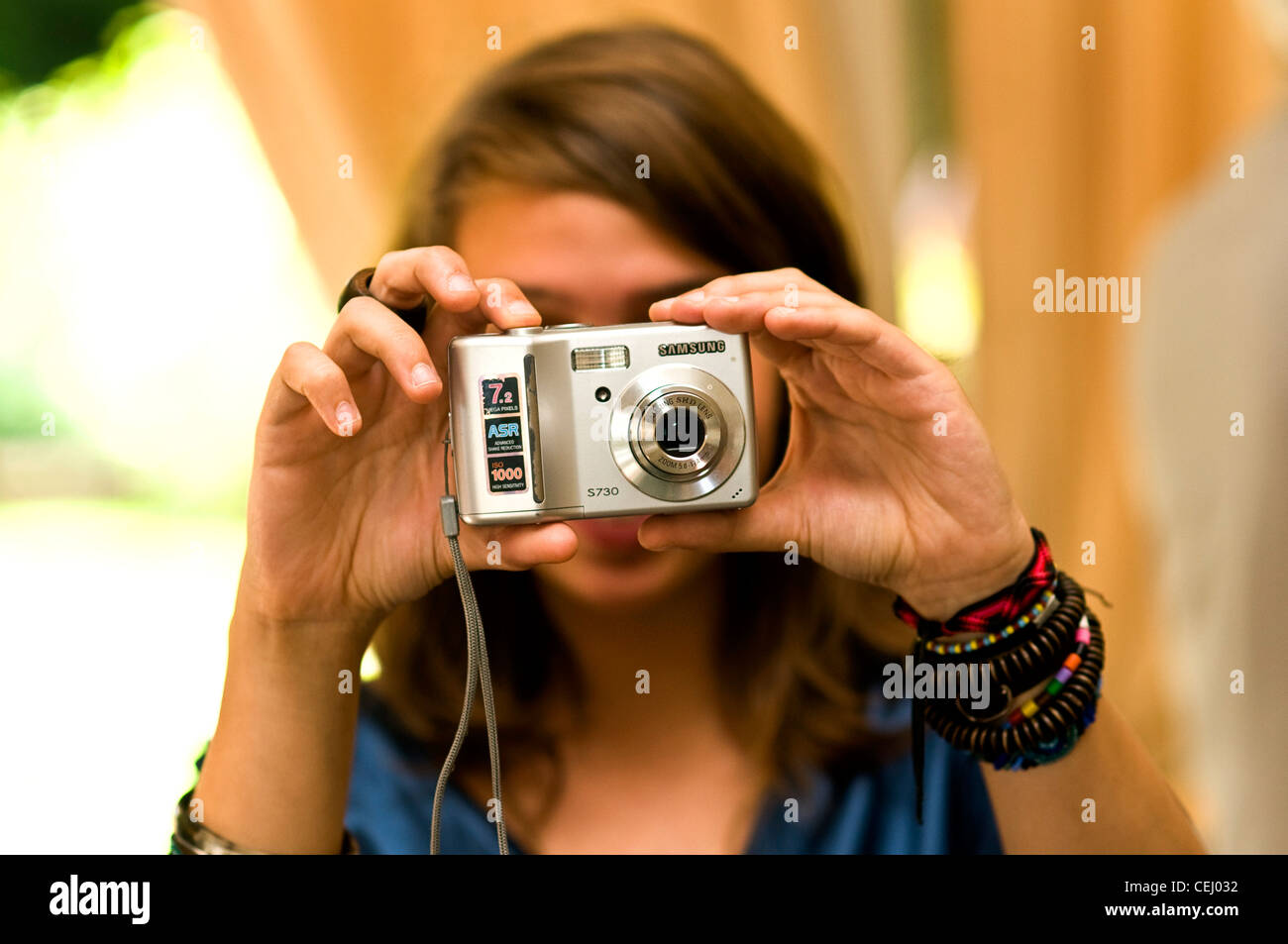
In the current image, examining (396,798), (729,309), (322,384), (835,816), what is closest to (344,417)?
(322,384)

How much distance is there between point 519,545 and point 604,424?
103mm

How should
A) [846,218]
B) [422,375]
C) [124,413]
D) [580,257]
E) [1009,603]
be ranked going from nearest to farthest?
[422,375] < [1009,603] < [580,257] < [846,218] < [124,413]

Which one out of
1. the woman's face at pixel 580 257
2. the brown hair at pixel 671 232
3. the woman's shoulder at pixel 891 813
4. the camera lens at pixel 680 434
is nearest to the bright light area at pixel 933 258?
the brown hair at pixel 671 232

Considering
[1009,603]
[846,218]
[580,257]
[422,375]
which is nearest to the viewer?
[422,375]

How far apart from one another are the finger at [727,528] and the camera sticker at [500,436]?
0.10 metres

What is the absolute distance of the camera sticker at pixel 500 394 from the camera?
24.5 inches

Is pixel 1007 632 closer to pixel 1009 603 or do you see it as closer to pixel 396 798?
pixel 1009 603

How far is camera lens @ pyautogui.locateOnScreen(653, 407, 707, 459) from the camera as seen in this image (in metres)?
0.63

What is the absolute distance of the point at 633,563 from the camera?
0.95 metres

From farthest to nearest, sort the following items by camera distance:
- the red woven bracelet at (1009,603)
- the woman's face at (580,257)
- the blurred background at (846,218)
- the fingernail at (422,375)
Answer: the blurred background at (846,218)
the woman's face at (580,257)
the red woven bracelet at (1009,603)
the fingernail at (422,375)

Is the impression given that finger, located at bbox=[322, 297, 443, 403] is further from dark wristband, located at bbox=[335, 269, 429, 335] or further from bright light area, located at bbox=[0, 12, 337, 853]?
bright light area, located at bbox=[0, 12, 337, 853]

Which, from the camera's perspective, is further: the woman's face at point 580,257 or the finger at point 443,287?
the woman's face at point 580,257

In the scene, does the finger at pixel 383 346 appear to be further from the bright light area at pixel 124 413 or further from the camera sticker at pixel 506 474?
the bright light area at pixel 124 413
